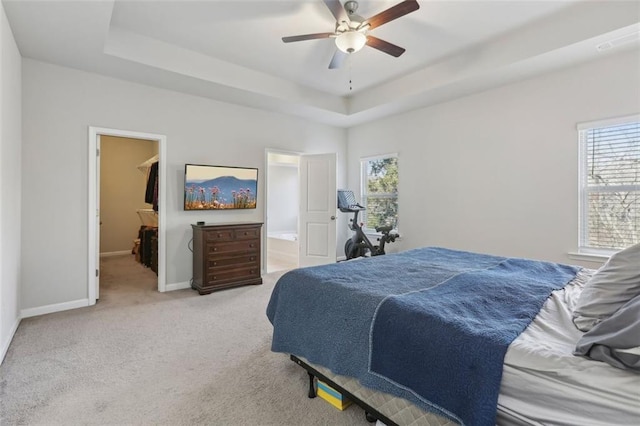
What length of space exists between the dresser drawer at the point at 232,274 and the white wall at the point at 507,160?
239 centimetres

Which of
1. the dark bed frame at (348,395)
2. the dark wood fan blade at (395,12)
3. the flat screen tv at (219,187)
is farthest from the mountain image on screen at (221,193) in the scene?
the dark bed frame at (348,395)

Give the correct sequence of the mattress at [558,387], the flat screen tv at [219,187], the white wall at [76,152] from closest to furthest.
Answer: the mattress at [558,387], the white wall at [76,152], the flat screen tv at [219,187]

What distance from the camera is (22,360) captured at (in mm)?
2342

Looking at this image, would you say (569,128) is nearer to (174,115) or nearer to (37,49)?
(174,115)

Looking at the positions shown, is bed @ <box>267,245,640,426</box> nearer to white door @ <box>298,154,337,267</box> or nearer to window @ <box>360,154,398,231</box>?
white door @ <box>298,154,337,267</box>

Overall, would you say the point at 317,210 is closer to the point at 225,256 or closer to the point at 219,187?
the point at 219,187

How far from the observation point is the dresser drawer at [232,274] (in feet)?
13.5

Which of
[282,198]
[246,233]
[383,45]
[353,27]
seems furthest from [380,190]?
[353,27]

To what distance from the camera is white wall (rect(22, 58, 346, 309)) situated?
3316mm

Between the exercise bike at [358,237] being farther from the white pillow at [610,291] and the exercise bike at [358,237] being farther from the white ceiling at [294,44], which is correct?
the white pillow at [610,291]

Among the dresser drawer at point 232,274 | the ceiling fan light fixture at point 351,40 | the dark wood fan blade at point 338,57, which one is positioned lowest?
the dresser drawer at point 232,274

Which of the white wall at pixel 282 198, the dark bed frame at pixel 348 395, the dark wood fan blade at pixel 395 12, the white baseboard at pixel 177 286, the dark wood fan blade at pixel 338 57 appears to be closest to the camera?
the dark bed frame at pixel 348 395

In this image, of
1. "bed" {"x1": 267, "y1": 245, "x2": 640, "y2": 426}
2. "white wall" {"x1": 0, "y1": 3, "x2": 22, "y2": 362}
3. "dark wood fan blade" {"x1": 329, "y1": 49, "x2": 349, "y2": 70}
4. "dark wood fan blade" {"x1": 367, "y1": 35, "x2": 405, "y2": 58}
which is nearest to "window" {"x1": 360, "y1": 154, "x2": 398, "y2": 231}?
"dark wood fan blade" {"x1": 329, "y1": 49, "x2": 349, "y2": 70}

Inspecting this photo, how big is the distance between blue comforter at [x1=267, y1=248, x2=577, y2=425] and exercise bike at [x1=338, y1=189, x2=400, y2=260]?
261cm
